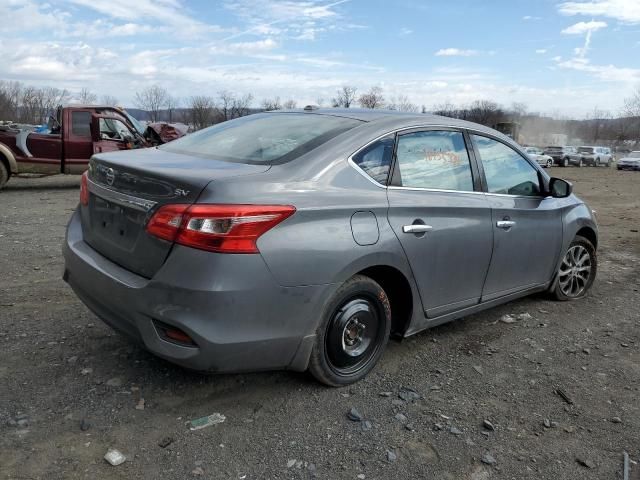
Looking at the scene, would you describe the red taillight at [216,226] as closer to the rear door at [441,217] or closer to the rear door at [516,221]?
the rear door at [441,217]

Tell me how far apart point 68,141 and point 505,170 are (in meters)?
10.7

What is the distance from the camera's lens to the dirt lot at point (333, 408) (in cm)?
251

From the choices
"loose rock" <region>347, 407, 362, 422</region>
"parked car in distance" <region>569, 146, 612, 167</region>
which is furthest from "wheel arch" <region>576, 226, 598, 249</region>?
"parked car in distance" <region>569, 146, 612, 167</region>

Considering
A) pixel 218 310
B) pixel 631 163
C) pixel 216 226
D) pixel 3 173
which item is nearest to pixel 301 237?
pixel 216 226

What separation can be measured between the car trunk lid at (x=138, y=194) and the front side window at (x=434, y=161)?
1.00m

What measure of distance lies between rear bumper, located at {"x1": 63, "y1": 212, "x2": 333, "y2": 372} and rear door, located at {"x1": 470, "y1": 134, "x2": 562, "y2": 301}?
167cm

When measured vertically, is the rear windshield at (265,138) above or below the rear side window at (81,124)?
below

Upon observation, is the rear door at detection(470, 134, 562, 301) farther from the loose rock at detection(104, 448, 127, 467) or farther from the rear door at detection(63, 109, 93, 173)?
the rear door at detection(63, 109, 93, 173)

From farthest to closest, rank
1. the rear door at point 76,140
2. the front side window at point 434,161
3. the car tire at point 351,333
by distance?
1. the rear door at point 76,140
2. the front side window at point 434,161
3. the car tire at point 351,333

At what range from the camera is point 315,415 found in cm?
291

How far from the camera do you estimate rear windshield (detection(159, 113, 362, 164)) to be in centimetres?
306

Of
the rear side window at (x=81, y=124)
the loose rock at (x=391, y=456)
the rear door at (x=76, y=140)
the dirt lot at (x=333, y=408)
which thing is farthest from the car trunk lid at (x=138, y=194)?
the rear side window at (x=81, y=124)

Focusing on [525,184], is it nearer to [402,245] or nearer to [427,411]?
[402,245]

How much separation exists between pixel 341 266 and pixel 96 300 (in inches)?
54.6
